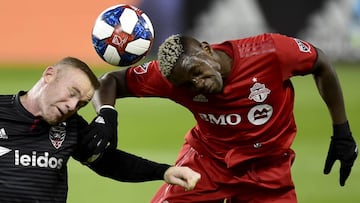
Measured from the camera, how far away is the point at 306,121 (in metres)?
12.5

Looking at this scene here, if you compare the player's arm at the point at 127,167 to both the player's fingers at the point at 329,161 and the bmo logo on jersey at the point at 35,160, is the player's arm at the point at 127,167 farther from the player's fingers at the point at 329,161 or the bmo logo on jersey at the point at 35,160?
the player's fingers at the point at 329,161

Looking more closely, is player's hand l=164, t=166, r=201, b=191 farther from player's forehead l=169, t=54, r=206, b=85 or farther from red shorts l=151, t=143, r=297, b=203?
red shorts l=151, t=143, r=297, b=203

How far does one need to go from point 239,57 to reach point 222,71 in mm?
223

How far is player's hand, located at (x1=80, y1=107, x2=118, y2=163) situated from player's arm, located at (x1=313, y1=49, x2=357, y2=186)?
1778mm

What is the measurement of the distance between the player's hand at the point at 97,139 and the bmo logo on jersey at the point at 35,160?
26cm

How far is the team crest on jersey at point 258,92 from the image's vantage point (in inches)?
256

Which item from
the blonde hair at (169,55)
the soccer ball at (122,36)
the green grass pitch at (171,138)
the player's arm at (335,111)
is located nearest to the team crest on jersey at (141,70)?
the soccer ball at (122,36)

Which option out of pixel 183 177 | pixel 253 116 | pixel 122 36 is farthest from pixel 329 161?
pixel 183 177

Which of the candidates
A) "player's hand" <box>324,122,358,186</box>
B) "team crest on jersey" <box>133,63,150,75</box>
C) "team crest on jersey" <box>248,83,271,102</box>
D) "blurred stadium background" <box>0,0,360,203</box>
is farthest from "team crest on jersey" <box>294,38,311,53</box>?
"blurred stadium background" <box>0,0,360,203</box>

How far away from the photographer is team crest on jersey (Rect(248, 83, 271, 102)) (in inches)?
256

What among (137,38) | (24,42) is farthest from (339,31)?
(137,38)

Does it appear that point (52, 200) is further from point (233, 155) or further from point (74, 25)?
point (74, 25)

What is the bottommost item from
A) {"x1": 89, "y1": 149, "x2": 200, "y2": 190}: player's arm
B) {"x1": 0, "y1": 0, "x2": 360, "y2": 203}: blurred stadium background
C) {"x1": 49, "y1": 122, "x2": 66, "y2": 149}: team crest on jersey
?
{"x1": 0, "y1": 0, "x2": 360, "y2": 203}: blurred stadium background

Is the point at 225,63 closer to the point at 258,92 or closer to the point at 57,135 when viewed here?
the point at 258,92
